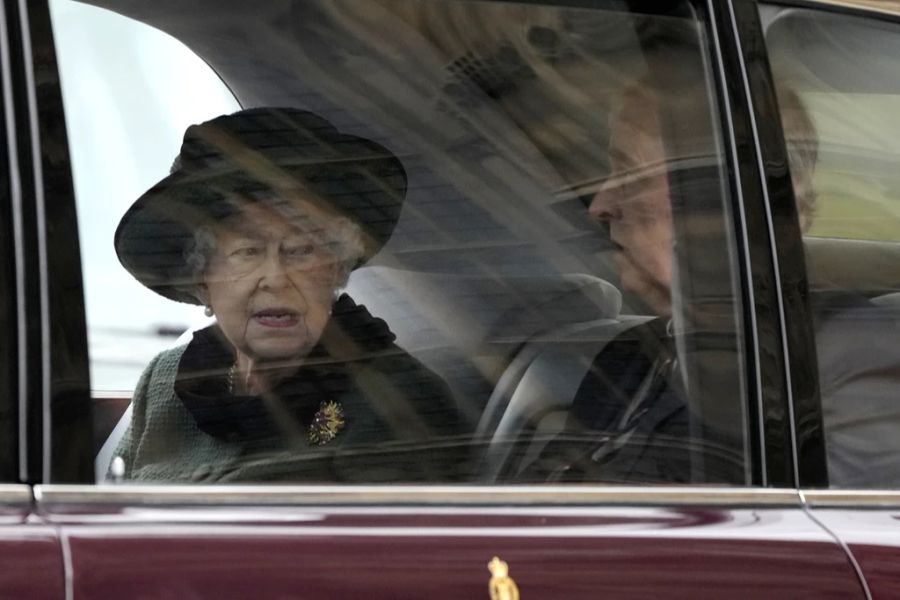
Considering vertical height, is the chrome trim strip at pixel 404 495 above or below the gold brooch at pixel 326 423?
below

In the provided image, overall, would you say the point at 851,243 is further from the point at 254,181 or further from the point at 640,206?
the point at 254,181

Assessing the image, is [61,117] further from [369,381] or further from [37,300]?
[369,381]

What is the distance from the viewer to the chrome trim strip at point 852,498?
7.80 ft

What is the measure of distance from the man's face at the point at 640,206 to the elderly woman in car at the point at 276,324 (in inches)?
13.6

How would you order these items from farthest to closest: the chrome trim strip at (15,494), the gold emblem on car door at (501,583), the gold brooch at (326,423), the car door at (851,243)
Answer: the car door at (851,243) → the gold brooch at (326,423) → the gold emblem on car door at (501,583) → the chrome trim strip at (15,494)

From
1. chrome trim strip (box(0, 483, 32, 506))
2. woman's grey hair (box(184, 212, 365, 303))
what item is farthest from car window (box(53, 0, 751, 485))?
chrome trim strip (box(0, 483, 32, 506))

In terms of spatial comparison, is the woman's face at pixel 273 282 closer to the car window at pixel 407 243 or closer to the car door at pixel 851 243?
the car window at pixel 407 243

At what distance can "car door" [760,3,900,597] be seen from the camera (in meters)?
2.44

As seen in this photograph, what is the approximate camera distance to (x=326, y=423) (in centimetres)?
220

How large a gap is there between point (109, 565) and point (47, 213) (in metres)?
0.41

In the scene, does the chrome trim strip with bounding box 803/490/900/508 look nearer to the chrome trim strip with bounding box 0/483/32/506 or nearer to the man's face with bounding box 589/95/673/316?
the man's face with bounding box 589/95/673/316

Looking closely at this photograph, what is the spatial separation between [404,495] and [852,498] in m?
0.68

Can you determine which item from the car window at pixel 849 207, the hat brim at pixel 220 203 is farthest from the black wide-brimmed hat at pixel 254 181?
the car window at pixel 849 207

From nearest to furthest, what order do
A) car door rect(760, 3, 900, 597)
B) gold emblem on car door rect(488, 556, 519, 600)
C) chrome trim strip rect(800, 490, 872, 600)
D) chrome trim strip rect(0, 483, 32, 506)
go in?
1. chrome trim strip rect(0, 483, 32, 506)
2. gold emblem on car door rect(488, 556, 519, 600)
3. chrome trim strip rect(800, 490, 872, 600)
4. car door rect(760, 3, 900, 597)
